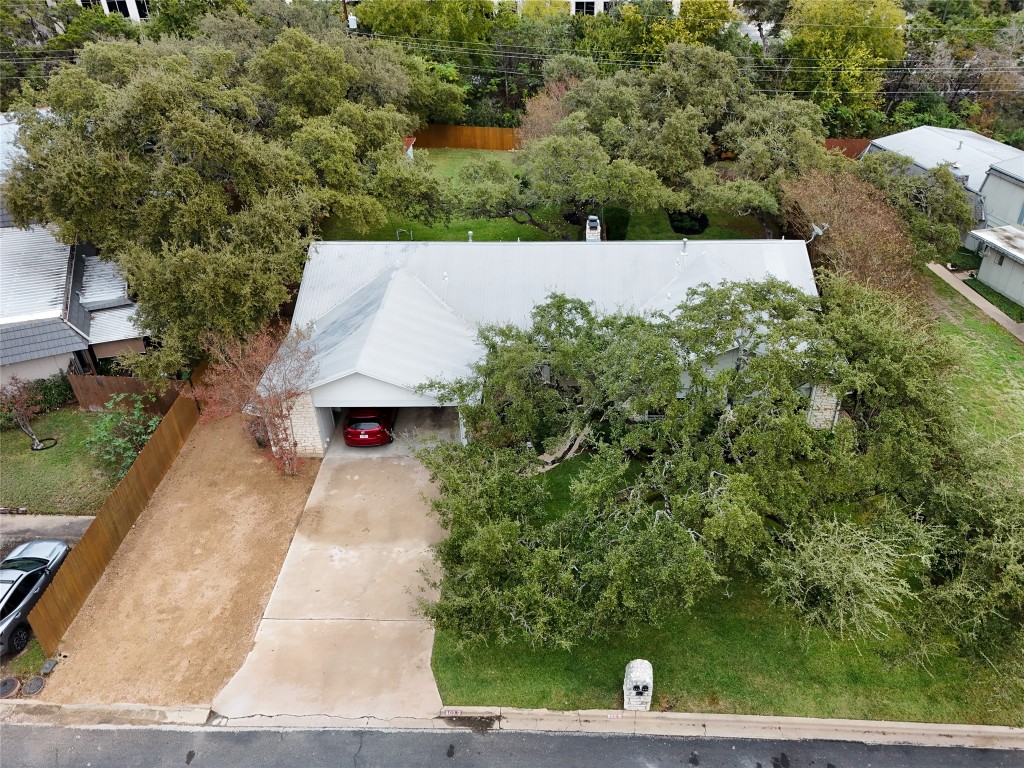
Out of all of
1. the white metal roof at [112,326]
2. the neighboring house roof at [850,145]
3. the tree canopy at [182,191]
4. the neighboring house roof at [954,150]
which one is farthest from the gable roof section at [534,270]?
the neighboring house roof at [850,145]

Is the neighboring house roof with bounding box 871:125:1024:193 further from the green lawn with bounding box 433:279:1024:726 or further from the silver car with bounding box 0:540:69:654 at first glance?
the silver car with bounding box 0:540:69:654

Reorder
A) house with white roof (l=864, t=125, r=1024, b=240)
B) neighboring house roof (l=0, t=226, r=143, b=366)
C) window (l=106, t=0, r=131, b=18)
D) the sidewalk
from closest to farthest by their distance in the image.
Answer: neighboring house roof (l=0, t=226, r=143, b=366), the sidewalk, house with white roof (l=864, t=125, r=1024, b=240), window (l=106, t=0, r=131, b=18)

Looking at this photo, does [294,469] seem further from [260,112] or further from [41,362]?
[260,112]

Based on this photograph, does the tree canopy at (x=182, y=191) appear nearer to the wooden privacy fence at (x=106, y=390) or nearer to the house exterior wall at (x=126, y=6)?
the wooden privacy fence at (x=106, y=390)

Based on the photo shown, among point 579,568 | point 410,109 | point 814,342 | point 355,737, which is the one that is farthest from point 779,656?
point 410,109

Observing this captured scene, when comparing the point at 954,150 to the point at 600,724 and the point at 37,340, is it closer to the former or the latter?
the point at 600,724

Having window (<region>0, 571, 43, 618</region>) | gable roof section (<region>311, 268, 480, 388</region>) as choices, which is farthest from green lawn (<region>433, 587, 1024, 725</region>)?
window (<region>0, 571, 43, 618</region>)
